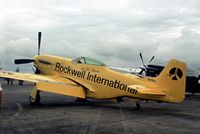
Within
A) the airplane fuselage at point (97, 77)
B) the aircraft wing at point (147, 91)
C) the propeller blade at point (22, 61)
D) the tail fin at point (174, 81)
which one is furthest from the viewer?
the propeller blade at point (22, 61)

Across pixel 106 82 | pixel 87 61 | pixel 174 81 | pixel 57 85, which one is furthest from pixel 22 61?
pixel 174 81

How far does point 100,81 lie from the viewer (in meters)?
15.7

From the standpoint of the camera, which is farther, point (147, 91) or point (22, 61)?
point (22, 61)

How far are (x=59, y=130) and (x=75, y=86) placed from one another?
7.43 m

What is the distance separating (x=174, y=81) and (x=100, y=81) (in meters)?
3.41

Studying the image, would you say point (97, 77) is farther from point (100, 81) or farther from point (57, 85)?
point (57, 85)

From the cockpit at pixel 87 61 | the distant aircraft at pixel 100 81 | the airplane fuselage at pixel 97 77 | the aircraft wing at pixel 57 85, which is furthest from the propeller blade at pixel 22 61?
the cockpit at pixel 87 61

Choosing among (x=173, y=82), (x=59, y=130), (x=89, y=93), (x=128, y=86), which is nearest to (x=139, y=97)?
(x=128, y=86)

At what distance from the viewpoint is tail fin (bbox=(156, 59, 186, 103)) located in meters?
14.1

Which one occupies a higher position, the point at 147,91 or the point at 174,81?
the point at 174,81

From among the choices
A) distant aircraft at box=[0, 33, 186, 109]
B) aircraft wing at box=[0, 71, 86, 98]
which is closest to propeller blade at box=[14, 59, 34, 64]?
distant aircraft at box=[0, 33, 186, 109]

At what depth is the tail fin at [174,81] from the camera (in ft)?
46.2

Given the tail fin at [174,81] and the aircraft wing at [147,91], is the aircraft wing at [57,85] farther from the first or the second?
the tail fin at [174,81]

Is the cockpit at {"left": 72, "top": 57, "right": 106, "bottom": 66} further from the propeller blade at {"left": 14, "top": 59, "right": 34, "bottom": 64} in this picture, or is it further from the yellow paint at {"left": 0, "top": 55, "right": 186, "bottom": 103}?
the propeller blade at {"left": 14, "top": 59, "right": 34, "bottom": 64}
